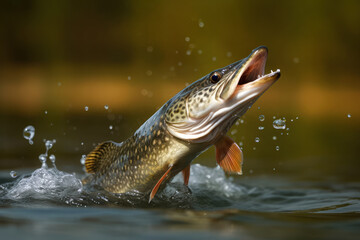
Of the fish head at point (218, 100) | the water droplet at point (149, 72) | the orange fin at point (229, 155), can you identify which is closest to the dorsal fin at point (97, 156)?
the fish head at point (218, 100)

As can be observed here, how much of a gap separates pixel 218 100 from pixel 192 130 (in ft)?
0.98

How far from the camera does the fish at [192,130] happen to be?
360cm

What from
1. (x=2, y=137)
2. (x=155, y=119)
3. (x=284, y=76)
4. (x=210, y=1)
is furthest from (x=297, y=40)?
(x=155, y=119)

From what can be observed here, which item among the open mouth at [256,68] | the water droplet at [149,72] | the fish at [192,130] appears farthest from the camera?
the water droplet at [149,72]

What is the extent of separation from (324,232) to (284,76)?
14348 mm

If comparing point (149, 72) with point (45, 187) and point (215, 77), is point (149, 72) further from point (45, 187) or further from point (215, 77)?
point (215, 77)

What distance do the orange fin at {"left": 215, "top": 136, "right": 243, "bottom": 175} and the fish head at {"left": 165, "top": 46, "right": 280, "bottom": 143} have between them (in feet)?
0.38

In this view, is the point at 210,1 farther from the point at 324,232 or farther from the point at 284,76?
the point at 324,232

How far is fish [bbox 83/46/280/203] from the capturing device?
3.60 m

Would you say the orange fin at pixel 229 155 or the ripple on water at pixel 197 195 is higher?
the orange fin at pixel 229 155

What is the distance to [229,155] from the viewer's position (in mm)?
4035

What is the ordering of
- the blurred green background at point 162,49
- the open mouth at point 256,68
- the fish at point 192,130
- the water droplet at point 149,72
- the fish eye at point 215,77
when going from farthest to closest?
the water droplet at point 149,72 < the blurred green background at point 162,49 < the fish eye at point 215,77 < the fish at point 192,130 < the open mouth at point 256,68

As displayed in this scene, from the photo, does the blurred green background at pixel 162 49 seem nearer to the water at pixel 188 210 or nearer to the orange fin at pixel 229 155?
the water at pixel 188 210

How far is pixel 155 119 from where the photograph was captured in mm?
4133
